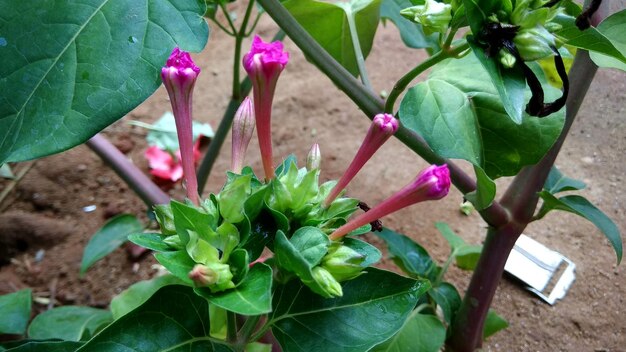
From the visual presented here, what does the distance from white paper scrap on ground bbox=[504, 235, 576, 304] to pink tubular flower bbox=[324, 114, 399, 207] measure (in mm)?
456

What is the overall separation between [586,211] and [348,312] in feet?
1.09

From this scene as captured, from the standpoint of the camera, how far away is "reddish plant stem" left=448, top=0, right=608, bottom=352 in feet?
2.11

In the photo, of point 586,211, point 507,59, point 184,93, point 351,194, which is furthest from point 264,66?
point 351,194

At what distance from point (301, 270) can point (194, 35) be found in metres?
0.22

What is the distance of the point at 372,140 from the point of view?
0.47 metres

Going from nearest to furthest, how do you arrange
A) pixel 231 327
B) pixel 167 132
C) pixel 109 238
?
pixel 231 327 → pixel 109 238 → pixel 167 132

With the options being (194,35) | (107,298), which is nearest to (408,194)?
(194,35)

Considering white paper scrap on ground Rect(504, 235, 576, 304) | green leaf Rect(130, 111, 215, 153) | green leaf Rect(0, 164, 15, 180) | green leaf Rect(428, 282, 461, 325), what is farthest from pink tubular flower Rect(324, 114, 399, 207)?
green leaf Rect(0, 164, 15, 180)

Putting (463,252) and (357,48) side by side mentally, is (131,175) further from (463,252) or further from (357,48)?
(463,252)

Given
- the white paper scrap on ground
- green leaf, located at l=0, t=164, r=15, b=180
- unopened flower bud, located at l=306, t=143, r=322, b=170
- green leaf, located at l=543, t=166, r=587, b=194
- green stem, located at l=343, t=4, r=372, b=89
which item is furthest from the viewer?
green leaf, located at l=0, t=164, r=15, b=180

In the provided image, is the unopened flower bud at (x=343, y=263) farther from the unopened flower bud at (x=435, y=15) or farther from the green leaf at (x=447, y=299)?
the green leaf at (x=447, y=299)

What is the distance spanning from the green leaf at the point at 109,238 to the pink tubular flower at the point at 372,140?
1.81ft

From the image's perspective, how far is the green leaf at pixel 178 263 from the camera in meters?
0.40

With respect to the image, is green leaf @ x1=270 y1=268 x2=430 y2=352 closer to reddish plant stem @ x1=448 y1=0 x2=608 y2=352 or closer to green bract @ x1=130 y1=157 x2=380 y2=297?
green bract @ x1=130 y1=157 x2=380 y2=297
